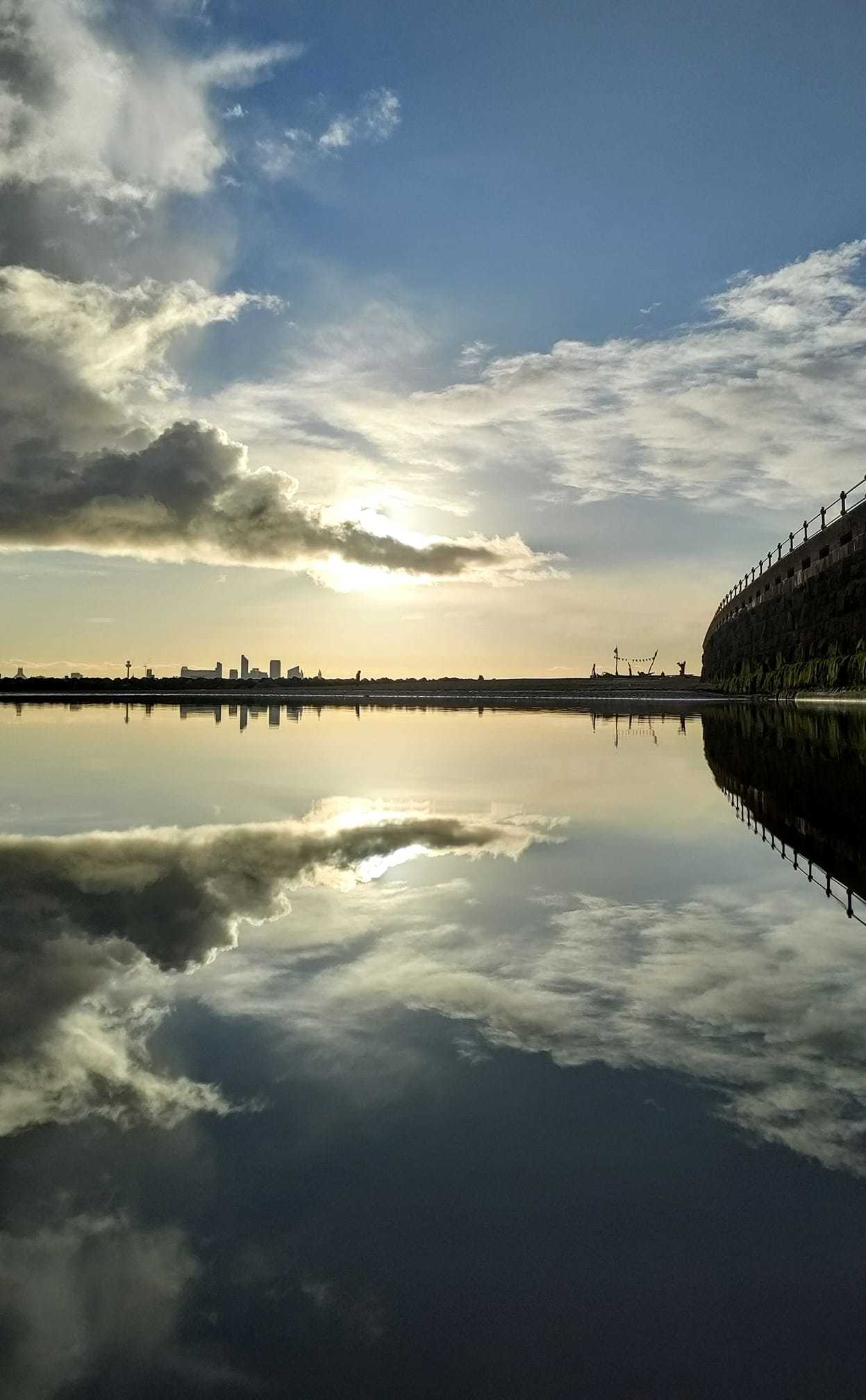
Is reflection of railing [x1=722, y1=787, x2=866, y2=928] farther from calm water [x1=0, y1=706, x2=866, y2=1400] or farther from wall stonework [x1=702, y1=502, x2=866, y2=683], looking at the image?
wall stonework [x1=702, y1=502, x2=866, y2=683]

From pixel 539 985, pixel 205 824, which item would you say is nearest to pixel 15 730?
pixel 205 824

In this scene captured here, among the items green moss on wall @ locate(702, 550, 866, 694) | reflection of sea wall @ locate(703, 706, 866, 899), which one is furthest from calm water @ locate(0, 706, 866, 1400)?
green moss on wall @ locate(702, 550, 866, 694)

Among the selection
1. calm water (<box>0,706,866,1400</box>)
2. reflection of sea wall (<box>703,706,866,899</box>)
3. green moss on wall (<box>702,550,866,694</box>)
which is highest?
green moss on wall (<box>702,550,866,694</box>)

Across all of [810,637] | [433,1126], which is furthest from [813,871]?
[810,637]

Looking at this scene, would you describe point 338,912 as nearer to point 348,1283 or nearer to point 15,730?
point 348,1283

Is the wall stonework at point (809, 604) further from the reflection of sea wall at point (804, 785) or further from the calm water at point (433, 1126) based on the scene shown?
the calm water at point (433, 1126)

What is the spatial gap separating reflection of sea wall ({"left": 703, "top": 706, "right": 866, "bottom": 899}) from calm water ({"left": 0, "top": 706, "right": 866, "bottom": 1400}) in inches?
8.2

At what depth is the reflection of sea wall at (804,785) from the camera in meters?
8.34

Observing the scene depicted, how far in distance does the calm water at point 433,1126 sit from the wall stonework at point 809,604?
26.5m

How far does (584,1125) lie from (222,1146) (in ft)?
4.10

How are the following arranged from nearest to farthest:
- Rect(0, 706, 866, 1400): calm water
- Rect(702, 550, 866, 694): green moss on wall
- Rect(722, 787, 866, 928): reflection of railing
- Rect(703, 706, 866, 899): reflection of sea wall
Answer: Rect(0, 706, 866, 1400): calm water
Rect(722, 787, 866, 928): reflection of railing
Rect(703, 706, 866, 899): reflection of sea wall
Rect(702, 550, 866, 694): green moss on wall

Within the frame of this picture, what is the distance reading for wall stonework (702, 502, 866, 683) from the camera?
105 feet

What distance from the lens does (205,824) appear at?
10258 mm

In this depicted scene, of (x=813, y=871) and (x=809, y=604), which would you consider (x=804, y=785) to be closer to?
(x=813, y=871)
